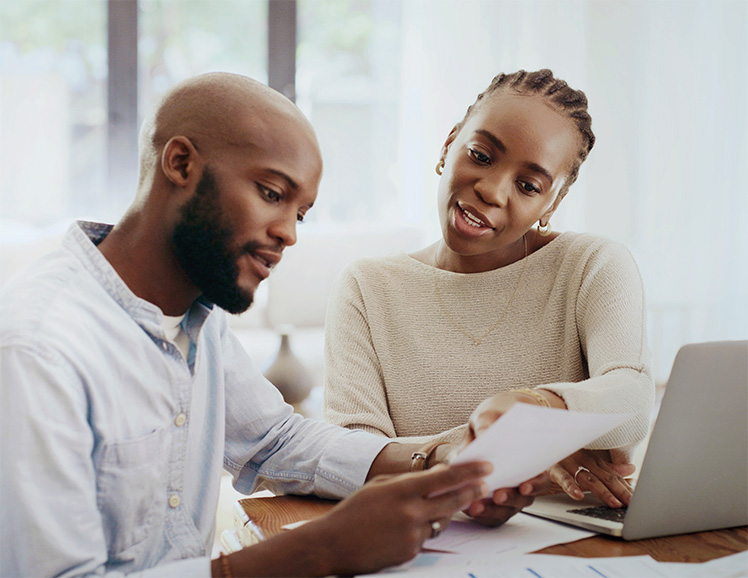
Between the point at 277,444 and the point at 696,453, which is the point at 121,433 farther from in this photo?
the point at 696,453

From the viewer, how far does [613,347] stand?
119cm

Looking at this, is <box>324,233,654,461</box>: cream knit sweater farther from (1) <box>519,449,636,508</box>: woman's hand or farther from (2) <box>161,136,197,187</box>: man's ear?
(2) <box>161,136,197,187</box>: man's ear

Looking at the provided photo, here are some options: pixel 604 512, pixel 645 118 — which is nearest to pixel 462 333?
pixel 604 512

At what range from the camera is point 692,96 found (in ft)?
12.8

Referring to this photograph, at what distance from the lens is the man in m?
0.68

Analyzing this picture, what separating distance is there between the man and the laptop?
0.68 feet

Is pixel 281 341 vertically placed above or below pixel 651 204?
below

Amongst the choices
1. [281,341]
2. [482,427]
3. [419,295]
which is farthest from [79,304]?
[281,341]

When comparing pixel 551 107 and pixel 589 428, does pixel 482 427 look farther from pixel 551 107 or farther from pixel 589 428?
pixel 551 107

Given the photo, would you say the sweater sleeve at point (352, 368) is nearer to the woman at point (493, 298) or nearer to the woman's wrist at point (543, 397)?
the woman at point (493, 298)

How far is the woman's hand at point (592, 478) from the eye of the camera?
3.14 ft

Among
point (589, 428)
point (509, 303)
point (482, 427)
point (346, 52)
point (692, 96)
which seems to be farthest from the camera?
point (346, 52)

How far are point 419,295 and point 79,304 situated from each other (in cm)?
79

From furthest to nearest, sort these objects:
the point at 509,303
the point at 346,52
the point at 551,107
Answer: the point at 346,52 < the point at 509,303 < the point at 551,107
